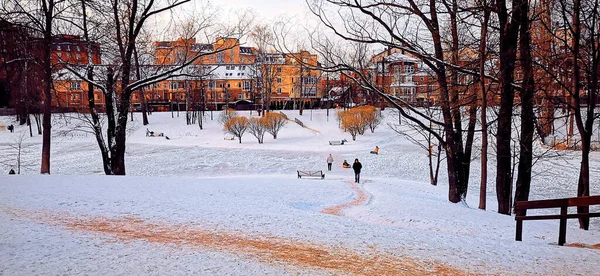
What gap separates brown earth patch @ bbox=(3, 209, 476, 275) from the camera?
5750 millimetres

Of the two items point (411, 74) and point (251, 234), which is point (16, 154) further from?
point (251, 234)

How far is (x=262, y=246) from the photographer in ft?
21.4

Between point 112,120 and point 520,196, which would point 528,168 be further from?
point 112,120

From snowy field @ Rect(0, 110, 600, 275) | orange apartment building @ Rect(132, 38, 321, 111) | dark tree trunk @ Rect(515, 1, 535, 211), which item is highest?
orange apartment building @ Rect(132, 38, 321, 111)

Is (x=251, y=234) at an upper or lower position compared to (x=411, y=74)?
lower

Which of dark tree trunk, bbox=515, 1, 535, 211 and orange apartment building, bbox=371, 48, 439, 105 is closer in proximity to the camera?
dark tree trunk, bbox=515, 1, 535, 211

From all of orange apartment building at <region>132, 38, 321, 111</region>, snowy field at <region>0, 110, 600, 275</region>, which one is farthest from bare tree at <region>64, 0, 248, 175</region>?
orange apartment building at <region>132, 38, 321, 111</region>

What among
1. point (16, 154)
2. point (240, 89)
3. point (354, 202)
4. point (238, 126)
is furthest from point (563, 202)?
point (240, 89)

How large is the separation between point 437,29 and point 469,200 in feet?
28.7

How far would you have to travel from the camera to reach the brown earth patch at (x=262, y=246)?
5750mm

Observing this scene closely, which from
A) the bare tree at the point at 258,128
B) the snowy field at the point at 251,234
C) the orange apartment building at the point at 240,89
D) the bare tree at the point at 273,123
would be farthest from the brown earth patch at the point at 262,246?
the orange apartment building at the point at 240,89

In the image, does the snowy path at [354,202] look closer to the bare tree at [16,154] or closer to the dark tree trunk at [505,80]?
the dark tree trunk at [505,80]

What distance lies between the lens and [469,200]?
18.4m

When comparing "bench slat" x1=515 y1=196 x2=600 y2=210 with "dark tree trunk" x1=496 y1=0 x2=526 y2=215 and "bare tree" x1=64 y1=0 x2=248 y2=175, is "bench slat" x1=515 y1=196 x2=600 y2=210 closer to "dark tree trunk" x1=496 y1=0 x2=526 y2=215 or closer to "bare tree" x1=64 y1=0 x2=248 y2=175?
"dark tree trunk" x1=496 y1=0 x2=526 y2=215
